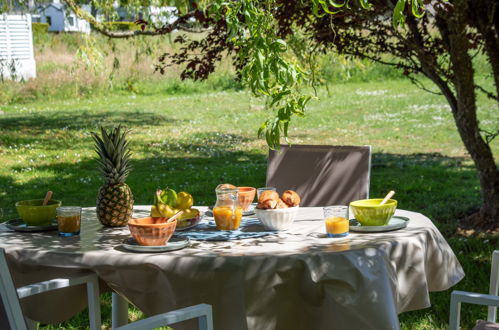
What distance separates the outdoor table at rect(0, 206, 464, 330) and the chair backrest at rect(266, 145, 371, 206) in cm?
125

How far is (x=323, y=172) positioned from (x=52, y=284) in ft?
6.62

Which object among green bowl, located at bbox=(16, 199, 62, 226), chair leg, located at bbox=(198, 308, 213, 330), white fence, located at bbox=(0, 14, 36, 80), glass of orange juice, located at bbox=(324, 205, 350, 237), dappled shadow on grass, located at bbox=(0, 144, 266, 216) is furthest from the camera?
white fence, located at bbox=(0, 14, 36, 80)

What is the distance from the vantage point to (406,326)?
4.74 m

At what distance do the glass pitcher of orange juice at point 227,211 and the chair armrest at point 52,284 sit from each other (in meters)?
0.67

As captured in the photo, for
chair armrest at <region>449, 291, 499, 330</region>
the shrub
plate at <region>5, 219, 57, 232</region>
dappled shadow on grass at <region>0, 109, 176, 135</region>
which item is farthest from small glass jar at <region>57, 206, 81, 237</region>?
the shrub

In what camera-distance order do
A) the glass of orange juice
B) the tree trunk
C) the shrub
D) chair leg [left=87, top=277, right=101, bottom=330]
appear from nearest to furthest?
chair leg [left=87, top=277, right=101, bottom=330]
the glass of orange juice
the tree trunk
the shrub

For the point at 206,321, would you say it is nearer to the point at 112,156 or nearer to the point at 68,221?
the point at 68,221

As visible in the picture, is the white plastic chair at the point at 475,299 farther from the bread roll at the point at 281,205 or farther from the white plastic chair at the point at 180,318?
the white plastic chair at the point at 180,318

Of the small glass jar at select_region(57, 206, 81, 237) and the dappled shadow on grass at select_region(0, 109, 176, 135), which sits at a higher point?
the small glass jar at select_region(57, 206, 81, 237)

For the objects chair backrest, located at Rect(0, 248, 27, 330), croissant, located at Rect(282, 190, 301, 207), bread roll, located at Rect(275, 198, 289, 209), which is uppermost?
croissant, located at Rect(282, 190, 301, 207)

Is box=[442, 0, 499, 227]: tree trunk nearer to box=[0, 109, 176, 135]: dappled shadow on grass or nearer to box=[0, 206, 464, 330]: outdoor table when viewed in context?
box=[0, 206, 464, 330]: outdoor table

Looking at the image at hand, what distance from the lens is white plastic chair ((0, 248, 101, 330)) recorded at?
8.41 feet

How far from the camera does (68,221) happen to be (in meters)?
3.53

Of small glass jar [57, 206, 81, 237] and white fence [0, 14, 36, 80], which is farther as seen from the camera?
white fence [0, 14, 36, 80]
